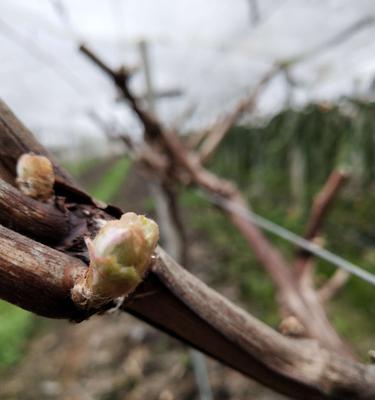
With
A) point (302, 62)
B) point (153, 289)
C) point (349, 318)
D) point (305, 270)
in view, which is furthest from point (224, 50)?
point (153, 289)

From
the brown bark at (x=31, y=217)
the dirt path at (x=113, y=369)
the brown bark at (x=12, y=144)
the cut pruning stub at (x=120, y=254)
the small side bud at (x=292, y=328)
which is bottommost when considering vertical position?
the dirt path at (x=113, y=369)

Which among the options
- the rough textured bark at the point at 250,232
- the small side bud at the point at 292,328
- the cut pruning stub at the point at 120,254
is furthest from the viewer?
Answer: the rough textured bark at the point at 250,232

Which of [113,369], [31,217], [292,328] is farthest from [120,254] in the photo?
[113,369]

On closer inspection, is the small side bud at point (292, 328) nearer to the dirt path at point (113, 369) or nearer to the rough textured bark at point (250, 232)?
the rough textured bark at point (250, 232)

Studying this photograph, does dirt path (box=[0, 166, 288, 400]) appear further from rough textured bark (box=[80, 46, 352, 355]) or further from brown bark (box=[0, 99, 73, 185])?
brown bark (box=[0, 99, 73, 185])

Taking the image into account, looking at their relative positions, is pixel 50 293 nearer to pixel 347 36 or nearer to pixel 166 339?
pixel 166 339

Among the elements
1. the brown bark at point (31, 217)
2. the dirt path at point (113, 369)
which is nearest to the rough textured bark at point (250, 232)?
the brown bark at point (31, 217)

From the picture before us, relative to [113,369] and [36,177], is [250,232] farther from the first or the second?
[113,369]

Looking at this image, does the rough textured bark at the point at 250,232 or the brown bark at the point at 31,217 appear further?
the rough textured bark at the point at 250,232
